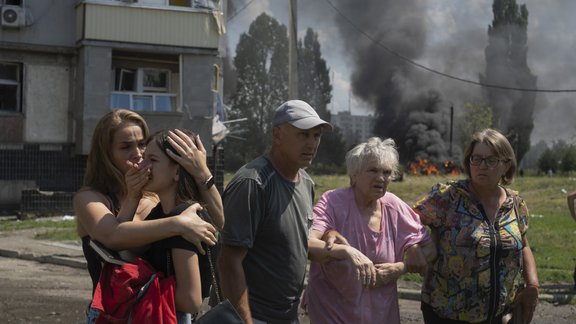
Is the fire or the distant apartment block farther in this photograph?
the distant apartment block

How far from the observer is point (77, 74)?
22062mm

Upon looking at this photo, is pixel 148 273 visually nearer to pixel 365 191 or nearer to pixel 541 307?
pixel 365 191

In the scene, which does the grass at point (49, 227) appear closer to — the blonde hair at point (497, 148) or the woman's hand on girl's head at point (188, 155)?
the blonde hair at point (497, 148)

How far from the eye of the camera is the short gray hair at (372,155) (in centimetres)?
439

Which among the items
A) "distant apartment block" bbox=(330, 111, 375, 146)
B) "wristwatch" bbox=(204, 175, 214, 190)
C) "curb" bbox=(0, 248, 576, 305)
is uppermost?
"distant apartment block" bbox=(330, 111, 375, 146)

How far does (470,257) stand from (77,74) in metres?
19.0

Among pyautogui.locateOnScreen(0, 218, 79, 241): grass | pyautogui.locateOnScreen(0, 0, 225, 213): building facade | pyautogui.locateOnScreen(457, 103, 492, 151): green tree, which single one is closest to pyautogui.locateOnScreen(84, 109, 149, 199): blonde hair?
pyautogui.locateOnScreen(0, 218, 79, 241): grass

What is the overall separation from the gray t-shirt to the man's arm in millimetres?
55

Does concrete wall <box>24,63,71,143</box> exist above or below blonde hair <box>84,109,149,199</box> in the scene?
above

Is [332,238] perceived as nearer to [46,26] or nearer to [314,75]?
[46,26]

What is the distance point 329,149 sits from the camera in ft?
246

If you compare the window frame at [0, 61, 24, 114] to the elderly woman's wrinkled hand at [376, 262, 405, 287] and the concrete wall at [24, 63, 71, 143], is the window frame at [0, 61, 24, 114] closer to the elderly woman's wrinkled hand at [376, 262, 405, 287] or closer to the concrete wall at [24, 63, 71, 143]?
the concrete wall at [24, 63, 71, 143]


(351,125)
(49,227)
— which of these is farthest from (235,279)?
(351,125)

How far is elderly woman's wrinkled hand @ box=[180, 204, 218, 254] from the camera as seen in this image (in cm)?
306
